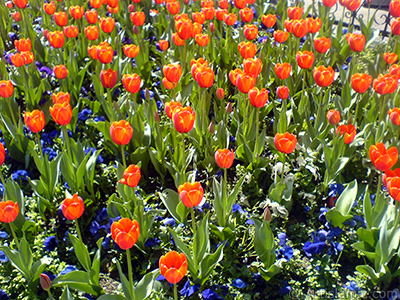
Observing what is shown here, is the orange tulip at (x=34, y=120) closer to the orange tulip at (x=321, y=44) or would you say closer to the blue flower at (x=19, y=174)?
the blue flower at (x=19, y=174)

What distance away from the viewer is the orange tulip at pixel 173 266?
1.76m

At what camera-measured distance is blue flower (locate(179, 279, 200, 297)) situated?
2.21 meters

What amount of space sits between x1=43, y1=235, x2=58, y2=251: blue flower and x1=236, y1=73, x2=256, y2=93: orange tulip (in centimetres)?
147

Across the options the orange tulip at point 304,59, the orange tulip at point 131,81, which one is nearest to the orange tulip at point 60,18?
the orange tulip at point 131,81

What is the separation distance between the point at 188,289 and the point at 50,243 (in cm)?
89

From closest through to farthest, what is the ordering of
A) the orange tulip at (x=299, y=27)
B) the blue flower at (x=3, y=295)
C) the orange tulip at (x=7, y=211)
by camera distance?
the orange tulip at (x=7, y=211) → the blue flower at (x=3, y=295) → the orange tulip at (x=299, y=27)

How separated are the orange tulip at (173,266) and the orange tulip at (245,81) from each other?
1356 millimetres

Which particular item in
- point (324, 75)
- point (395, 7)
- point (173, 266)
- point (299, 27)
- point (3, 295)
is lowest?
point (3, 295)

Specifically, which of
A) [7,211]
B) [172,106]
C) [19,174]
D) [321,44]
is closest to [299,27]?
[321,44]

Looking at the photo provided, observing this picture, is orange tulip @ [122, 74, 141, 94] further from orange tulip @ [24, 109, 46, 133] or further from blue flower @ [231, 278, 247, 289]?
blue flower @ [231, 278, 247, 289]

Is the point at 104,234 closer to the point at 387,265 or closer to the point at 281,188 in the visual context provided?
the point at 281,188

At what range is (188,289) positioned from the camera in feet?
7.32

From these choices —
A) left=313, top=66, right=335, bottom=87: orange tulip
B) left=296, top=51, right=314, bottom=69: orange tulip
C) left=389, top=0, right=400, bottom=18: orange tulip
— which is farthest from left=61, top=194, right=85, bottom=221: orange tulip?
left=389, top=0, right=400, bottom=18: orange tulip

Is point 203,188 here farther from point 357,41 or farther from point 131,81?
point 357,41
